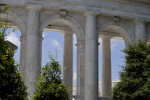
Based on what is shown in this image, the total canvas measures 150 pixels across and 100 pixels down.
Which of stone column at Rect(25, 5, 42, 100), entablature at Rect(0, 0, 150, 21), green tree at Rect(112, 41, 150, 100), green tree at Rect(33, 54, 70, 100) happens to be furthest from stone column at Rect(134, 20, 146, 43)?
green tree at Rect(33, 54, 70, 100)

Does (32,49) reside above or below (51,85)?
above

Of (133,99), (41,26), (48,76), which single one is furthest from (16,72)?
(41,26)

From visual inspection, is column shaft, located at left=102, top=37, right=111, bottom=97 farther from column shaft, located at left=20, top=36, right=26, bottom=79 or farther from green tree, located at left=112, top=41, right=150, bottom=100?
column shaft, located at left=20, top=36, right=26, bottom=79

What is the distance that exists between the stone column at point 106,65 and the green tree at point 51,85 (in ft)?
130

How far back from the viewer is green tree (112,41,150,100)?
177 feet

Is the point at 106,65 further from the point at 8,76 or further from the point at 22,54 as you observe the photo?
the point at 8,76

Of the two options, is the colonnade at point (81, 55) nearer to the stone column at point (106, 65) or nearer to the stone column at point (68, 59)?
the stone column at point (68, 59)

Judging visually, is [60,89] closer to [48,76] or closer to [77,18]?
[48,76]

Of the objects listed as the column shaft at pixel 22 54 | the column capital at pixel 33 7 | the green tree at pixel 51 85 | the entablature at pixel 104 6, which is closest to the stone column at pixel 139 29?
the entablature at pixel 104 6

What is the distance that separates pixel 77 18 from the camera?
6894cm

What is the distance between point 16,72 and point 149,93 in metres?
28.4

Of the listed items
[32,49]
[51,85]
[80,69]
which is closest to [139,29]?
[80,69]

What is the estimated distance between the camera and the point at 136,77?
5591 cm

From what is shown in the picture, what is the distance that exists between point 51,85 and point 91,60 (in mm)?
23834
